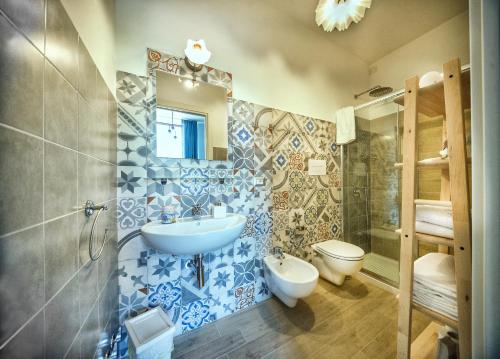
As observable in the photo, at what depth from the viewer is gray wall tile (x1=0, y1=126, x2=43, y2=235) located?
34 cm

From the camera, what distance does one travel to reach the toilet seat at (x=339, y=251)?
5.21 ft

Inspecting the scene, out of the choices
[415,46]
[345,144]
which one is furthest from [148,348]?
[415,46]

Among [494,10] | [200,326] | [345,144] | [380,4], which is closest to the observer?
[494,10]

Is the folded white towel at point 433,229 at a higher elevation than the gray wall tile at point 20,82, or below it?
below

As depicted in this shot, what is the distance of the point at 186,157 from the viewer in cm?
129

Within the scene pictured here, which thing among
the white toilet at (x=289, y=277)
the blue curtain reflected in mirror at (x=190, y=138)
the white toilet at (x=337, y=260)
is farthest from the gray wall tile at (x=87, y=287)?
the white toilet at (x=337, y=260)

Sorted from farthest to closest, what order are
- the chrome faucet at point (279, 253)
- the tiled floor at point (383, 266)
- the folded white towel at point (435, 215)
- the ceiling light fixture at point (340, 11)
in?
the tiled floor at point (383, 266) < the chrome faucet at point (279, 253) < the ceiling light fixture at point (340, 11) < the folded white towel at point (435, 215)

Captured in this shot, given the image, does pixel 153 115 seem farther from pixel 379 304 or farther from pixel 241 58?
pixel 379 304

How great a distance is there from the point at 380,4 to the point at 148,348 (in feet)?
10.7

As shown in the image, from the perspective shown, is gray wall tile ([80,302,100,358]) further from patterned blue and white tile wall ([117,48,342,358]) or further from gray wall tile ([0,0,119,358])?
patterned blue and white tile wall ([117,48,342,358])

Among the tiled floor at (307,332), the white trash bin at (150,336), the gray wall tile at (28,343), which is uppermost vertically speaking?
the gray wall tile at (28,343)

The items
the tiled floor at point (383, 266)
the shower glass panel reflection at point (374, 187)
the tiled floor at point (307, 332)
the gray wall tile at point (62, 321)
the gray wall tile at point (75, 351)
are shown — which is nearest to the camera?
the gray wall tile at point (62, 321)

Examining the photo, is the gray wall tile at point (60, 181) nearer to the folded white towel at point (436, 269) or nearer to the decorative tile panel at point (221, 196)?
the decorative tile panel at point (221, 196)

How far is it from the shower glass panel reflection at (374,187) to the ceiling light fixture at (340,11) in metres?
1.03
